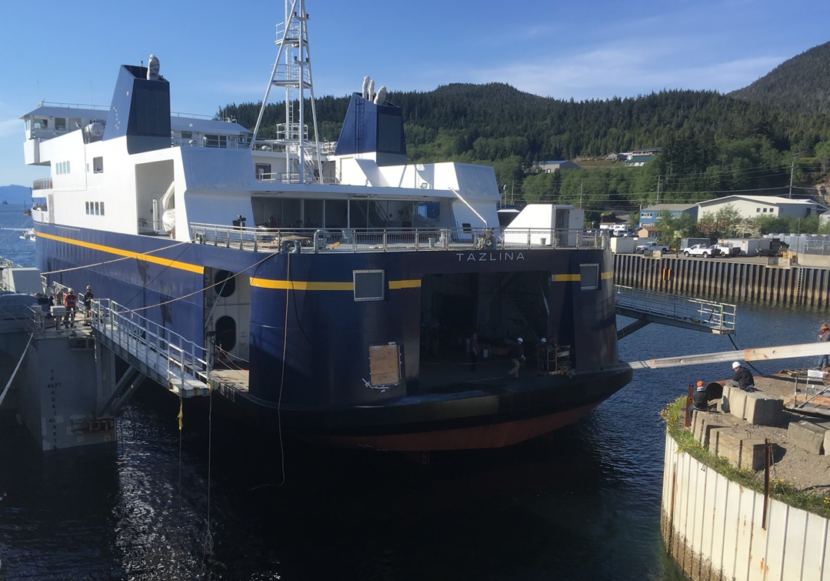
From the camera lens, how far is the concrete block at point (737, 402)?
12.8 meters

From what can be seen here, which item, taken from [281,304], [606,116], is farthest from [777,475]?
[606,116]

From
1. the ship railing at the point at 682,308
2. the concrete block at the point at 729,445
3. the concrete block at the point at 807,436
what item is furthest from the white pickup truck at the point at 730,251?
the concrete block at the point at 729,445

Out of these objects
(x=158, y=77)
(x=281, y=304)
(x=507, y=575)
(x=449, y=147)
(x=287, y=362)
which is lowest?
(x=507, y=575)

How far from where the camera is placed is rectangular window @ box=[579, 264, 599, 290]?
16711 mm

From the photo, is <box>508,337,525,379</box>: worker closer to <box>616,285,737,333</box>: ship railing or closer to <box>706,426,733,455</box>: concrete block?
<box>706,426,733,455</box>: concrete block

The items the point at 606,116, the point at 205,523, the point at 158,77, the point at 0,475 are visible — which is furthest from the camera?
the point at 606,116

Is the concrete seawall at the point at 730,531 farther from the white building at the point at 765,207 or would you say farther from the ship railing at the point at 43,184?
the white building at the point at 765,207

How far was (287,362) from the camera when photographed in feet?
46.0

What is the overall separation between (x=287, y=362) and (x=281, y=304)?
120 cm

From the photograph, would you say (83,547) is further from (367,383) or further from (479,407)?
(479,407)

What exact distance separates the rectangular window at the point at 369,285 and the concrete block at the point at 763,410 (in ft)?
24.1

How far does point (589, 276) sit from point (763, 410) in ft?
18.0

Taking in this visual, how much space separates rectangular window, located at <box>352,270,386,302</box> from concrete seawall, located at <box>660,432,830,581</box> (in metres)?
6.38

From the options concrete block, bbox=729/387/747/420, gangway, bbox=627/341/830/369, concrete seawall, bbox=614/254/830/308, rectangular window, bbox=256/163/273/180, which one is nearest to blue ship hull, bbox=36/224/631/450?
gangway, bbox=627/341/830/369
